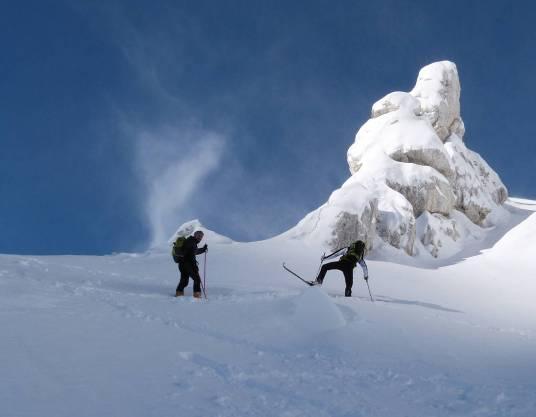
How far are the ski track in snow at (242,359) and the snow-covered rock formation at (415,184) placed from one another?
84.4ft

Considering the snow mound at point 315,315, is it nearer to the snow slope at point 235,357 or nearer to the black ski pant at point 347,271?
the snow slope at point 235,357

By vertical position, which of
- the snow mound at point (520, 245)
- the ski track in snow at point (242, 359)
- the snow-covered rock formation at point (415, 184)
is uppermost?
the snow-covered rock formation at point (415, 184)

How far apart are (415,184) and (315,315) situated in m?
42.1

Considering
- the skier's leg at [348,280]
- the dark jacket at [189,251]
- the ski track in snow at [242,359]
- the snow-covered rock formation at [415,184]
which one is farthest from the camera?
the snow-covered rock formation at [415,184]

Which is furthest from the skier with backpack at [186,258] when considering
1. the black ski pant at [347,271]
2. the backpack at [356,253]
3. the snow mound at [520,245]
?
the snow mound at [520,245]

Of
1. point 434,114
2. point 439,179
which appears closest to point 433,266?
point 439,179

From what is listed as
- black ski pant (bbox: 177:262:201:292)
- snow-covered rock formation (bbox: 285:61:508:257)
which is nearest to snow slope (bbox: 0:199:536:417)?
black ski pant (bbox: 177:262:201:292)

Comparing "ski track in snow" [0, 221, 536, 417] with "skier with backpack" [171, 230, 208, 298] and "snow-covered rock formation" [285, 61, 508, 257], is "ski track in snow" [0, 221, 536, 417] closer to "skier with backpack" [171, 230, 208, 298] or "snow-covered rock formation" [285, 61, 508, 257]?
"skier with backpack" [171, 230, 208, 298]

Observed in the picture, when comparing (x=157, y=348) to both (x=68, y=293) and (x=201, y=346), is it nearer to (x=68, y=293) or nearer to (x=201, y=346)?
(x=201, y=346)

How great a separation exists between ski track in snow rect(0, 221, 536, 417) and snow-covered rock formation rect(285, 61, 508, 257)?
84.4ft

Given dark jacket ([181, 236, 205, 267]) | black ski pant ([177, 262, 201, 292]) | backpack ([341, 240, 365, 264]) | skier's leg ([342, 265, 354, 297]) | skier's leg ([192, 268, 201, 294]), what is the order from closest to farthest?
skier's leg ([192, 268, 201, 294]) < black ski pant ([177, 262, 201, 292]) < dark jacket ([181, 236, 205, 267]) < skier's leg ([342, 265, 354, 297]) < backpack ([341, 240, 365, 264])

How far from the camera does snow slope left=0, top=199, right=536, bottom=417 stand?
492 centimetres

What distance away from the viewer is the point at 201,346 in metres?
7.15

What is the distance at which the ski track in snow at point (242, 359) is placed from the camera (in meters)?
4.91
